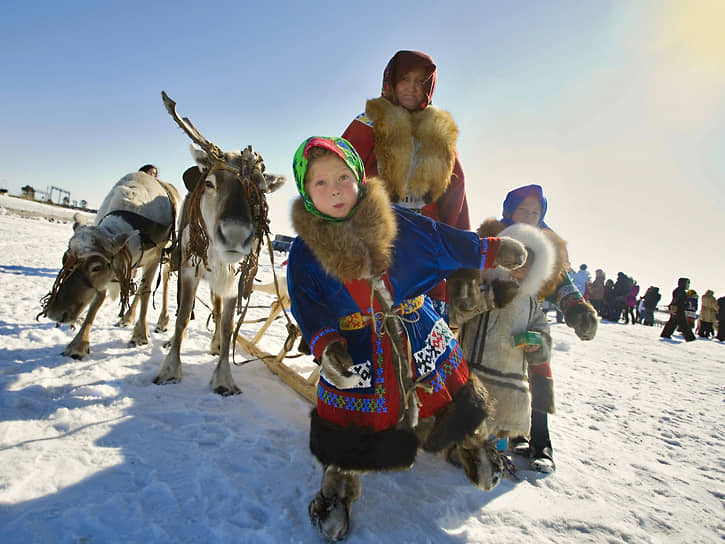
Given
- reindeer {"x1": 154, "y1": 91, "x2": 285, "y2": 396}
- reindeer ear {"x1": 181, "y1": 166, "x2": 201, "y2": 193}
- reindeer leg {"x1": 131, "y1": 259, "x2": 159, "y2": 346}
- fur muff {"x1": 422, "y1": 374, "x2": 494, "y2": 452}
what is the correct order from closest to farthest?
fur muff {"x1": 422, "y1": 374, "x2": 494, "y2": 452}, reindeer {"x1": 154, "y1": 91, "x2": 285, "y2": 396}, reindeer ear {"x1": 181, "y1": 166, "x2": 201, "y2": 193}, reindeer leg {"x1": 131, "y1": 259, "x2": 159, "y2": 346}

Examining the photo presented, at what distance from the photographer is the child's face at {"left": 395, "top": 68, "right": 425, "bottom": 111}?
2.41 meters

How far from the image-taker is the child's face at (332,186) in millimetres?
1569

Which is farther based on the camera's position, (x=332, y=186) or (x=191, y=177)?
(x=191, y=177)

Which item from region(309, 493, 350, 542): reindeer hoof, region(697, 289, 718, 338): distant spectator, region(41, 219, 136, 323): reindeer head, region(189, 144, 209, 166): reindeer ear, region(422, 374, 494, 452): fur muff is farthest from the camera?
region(697, 289, 718, 338): distant spectator

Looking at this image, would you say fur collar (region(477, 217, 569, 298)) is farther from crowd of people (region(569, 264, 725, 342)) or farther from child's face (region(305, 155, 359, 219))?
crowd of people (region(569, 264, 725, 342))

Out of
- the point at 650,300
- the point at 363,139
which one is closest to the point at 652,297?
the point at 650,300

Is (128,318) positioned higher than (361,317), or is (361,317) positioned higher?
(361,317)

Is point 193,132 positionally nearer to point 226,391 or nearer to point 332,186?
point 332,186

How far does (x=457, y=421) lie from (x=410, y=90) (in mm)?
2236

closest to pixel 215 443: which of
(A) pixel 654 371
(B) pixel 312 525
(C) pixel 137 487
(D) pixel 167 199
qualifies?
(C) pixel 137 487

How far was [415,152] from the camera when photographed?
228cm

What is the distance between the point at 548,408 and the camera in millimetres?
2412

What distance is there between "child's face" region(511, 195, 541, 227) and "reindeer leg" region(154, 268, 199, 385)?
2.87m

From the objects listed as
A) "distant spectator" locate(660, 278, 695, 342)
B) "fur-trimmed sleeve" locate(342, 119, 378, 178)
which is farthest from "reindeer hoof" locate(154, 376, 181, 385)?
"distant spectator" locate(660, 278, 695, 342)
